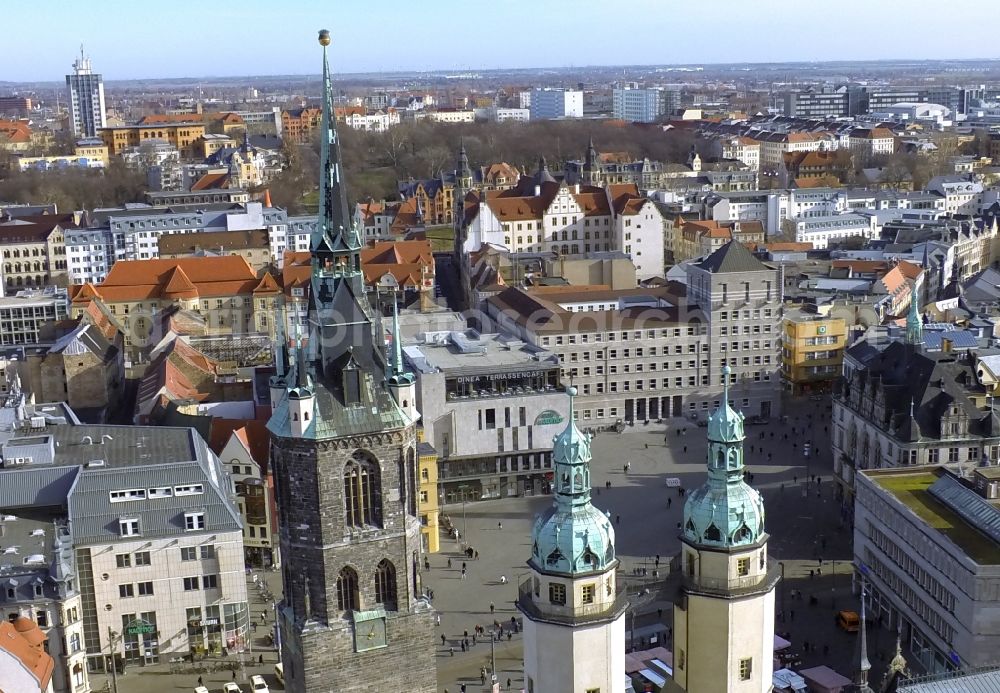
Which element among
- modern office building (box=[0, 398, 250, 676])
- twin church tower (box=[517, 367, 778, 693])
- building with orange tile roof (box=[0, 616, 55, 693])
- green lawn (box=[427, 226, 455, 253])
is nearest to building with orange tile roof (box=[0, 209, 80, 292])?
green lawn (box=[427, 226, 455, 253])

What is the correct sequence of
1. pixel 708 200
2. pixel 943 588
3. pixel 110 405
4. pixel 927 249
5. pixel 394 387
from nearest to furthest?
pixel 394 387, pixel 943 588, pixel 110 405, pixel 927 249, pixel 708 200

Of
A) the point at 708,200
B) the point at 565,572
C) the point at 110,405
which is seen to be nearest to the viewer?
the point at 565,572

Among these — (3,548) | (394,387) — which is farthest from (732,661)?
(3,548)

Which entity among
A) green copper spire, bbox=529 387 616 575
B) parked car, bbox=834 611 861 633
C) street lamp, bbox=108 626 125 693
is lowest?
parked car, bbox=834 611 861 633

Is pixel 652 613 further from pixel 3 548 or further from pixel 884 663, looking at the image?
pixel 3 548

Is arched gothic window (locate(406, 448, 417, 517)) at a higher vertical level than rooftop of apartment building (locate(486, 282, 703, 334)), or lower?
higher

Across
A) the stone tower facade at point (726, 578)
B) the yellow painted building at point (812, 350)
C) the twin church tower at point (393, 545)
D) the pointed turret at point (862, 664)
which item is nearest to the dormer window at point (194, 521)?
the twin church tower at point (393, 545)

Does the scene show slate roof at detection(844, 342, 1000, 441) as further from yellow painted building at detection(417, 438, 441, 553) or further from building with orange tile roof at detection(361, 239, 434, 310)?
building with orange tile roof at detection(361, 239, 434, 310)
